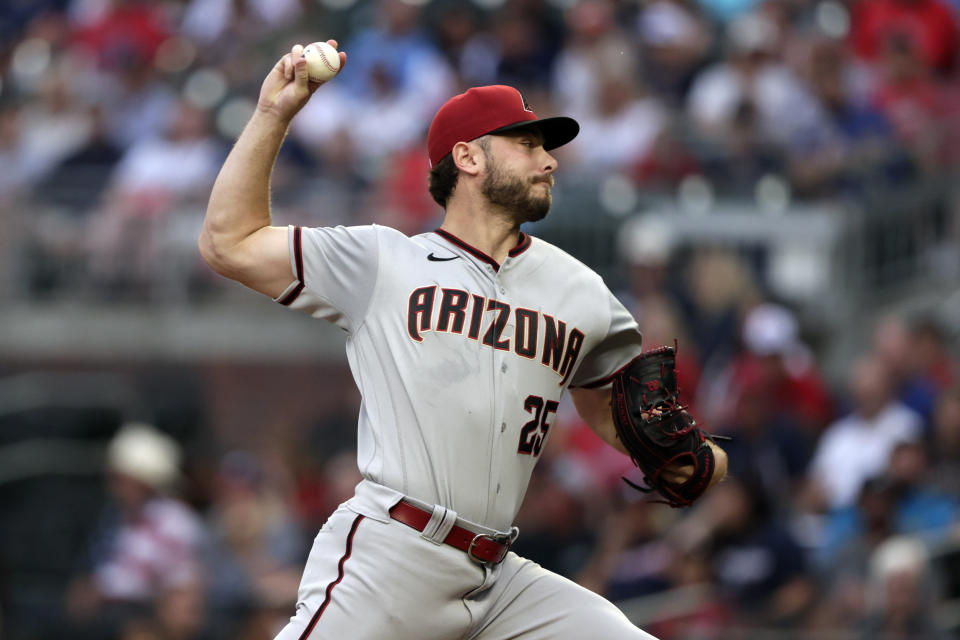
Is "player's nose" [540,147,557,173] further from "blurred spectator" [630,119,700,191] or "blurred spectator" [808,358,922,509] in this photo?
"blurred spectator" [630,119,700,191]

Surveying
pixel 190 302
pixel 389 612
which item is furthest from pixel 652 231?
pixel 389 612

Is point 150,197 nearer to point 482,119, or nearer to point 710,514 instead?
point 710,514

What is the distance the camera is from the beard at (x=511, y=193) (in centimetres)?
432

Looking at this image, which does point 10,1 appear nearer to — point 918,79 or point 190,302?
point 190,302

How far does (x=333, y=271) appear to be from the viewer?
13.6 ft

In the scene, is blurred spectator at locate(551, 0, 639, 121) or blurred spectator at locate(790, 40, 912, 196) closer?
blurred spectator at locate(790, 40, 912, 196)

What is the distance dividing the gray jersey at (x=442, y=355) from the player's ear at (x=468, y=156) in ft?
0.76

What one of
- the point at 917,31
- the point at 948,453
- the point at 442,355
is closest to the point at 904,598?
the point at 948,453

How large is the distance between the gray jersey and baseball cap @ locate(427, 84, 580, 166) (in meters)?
0.31

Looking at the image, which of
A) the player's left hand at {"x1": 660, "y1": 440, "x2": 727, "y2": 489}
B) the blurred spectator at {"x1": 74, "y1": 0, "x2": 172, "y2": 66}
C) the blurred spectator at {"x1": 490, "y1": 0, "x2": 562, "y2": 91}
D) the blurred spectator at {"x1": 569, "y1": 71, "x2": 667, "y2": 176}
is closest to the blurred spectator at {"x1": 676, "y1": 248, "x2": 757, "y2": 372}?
the blurred spectator at {"x1": 569, "y1": 71, "x2": 667, "y2": 176}

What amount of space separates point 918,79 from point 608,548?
4.11 meters

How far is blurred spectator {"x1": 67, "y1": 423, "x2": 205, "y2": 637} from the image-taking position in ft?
29.7

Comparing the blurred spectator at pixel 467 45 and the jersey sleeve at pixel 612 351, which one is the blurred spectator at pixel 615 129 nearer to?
the blurred spectator at pixel 467 45

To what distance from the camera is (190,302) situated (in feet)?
37.4
